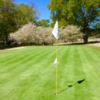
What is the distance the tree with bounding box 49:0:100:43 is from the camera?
55875 millimetres

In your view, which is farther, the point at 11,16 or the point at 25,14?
the point at 25,14

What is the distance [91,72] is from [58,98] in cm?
499

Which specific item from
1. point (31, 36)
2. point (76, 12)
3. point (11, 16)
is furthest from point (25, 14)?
point (31, 36)

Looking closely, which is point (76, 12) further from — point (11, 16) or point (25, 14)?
point (11, 16)

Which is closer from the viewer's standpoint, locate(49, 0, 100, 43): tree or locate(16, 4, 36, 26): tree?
locate(49, 0, 100, 43): tree

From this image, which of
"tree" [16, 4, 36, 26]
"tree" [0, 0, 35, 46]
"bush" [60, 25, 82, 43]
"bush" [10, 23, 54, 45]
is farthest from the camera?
"tree" [16, 4, 36, 26]

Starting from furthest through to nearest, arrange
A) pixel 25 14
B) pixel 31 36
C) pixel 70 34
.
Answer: pixel 25 14, pixel 70 34, pixel 31 36

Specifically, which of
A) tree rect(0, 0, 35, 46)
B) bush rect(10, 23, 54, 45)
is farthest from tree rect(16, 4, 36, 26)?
bush rect(10, 23, 54, 45)

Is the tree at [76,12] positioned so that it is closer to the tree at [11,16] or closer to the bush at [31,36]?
the tree at [11,16]

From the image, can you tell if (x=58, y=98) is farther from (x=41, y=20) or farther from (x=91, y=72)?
(x=41, y=20)

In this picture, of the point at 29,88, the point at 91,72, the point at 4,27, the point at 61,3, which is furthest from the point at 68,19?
the point at 29,88

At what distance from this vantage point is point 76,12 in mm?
57156

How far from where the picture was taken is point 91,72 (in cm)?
1339

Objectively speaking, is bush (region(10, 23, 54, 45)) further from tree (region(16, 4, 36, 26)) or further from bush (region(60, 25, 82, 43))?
tree (region(16, 4, 36, 26))
